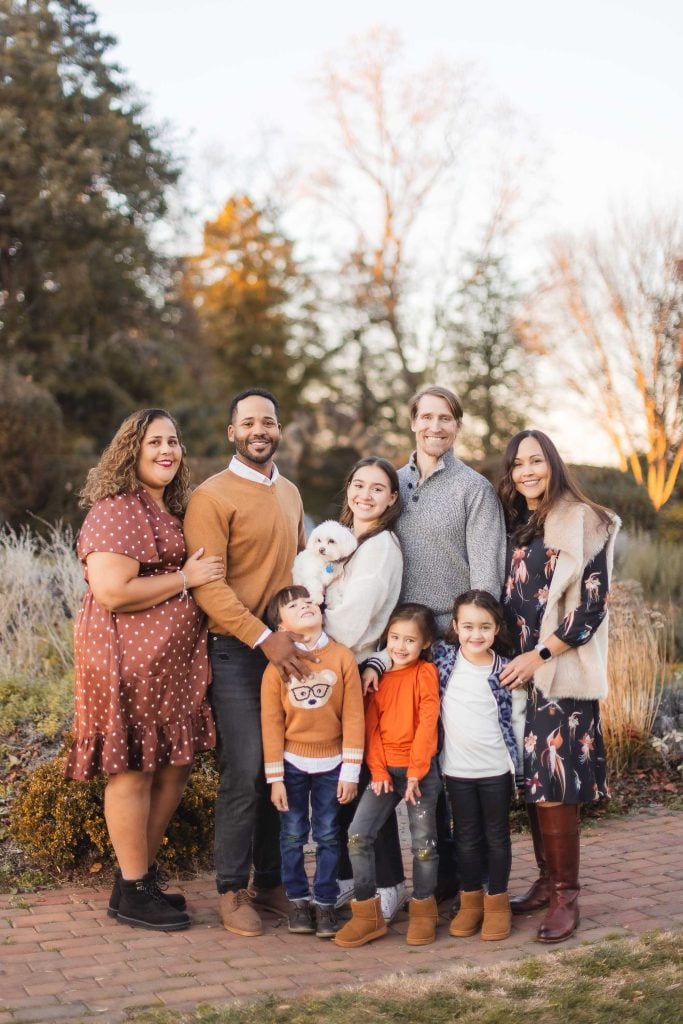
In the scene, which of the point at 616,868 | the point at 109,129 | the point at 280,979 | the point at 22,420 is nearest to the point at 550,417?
the point at 109,129

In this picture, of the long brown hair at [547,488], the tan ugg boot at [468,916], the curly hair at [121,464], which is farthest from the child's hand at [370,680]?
A: the curly hair at [121,464]

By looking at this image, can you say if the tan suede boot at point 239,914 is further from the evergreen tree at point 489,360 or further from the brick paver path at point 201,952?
the evergreen tree at point 489,360

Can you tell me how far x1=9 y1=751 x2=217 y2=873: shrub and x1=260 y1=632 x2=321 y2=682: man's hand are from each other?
50.7 inches

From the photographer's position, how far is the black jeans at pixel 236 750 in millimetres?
4129

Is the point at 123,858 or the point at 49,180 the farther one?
the point at 49,180

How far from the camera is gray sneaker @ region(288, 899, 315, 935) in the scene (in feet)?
13.5

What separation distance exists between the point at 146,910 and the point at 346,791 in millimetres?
941

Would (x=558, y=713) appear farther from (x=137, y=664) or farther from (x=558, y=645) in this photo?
(x=137, y=664)

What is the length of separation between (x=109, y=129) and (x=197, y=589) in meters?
20.2

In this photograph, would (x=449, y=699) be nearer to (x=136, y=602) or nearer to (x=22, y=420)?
(x=136, y=602)

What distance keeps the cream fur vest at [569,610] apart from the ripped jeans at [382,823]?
574 mm

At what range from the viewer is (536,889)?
4367 millimetres

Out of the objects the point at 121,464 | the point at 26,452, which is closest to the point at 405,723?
the point at 121,464

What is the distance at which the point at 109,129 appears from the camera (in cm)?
2198
